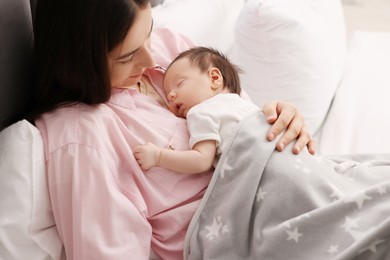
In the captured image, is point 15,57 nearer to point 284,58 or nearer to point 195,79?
point 195,79

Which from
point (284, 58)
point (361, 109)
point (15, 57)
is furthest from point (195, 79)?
point (361, 109)

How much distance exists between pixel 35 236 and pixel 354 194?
2.02 ft

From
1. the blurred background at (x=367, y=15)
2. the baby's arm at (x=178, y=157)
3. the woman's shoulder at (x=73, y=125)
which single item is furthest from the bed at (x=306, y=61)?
the blurred background at (x=367, y=15)

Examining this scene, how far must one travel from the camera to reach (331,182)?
954 millimetres

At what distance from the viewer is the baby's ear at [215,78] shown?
1146mm

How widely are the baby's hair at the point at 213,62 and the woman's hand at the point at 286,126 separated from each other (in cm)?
15

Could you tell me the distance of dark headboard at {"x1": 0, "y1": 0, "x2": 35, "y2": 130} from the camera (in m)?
0.87

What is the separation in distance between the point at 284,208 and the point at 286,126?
213 mm

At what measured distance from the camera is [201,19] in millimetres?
1658

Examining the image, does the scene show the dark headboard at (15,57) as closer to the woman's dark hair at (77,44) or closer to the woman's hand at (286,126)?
the woman's dark hair at (77,44)

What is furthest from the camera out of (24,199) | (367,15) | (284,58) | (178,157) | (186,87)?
(367,15)

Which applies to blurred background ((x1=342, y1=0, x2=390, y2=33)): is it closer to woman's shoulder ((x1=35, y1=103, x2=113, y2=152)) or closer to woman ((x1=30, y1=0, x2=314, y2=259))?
woman ((x1=30, y1=0, x2=314, y2=259))

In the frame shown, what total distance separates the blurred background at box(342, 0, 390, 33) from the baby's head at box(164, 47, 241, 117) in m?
2.02

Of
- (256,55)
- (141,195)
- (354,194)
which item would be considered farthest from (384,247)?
(256,55)
